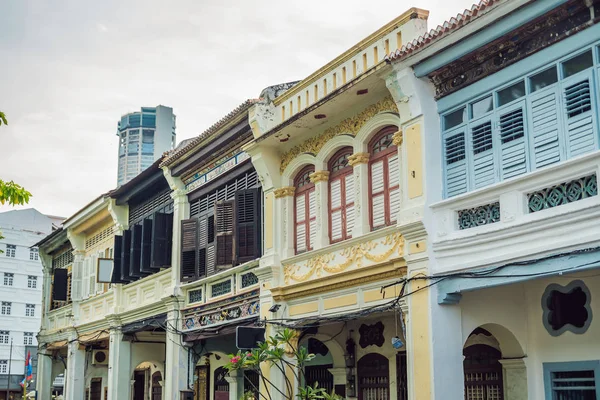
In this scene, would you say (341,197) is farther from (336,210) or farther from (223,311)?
(223,311)

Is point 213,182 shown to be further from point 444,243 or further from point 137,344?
point 444,243

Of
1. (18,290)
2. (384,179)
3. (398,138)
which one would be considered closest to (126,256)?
(384,179)

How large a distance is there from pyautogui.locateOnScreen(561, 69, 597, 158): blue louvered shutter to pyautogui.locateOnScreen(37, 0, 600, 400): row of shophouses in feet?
0.05

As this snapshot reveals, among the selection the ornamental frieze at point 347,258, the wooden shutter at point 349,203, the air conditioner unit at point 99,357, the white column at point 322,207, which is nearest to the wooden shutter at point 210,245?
the ornamental frieze at point 347,258

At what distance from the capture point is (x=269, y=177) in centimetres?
1390

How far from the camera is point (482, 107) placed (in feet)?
32.2

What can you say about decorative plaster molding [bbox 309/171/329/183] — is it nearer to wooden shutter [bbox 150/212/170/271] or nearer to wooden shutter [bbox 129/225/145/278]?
wooden shutter [bbox 150/212/170/271]

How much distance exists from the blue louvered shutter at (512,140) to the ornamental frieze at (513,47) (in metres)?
0.57

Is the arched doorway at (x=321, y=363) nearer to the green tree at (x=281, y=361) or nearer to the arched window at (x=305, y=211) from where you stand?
the green tree at (x=281, y=361)

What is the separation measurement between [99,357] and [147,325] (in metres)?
6.07

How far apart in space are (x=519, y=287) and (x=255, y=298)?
5.28 m

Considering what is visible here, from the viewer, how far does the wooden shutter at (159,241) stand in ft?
57.7

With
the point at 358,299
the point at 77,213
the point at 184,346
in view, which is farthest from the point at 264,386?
the point at 77,213

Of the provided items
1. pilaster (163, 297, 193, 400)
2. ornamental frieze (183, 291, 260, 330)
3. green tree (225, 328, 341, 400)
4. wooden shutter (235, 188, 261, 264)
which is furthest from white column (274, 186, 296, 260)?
pilaster (163, 297, 193, 400)
